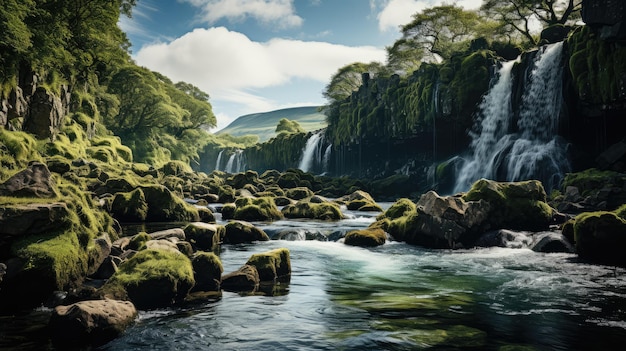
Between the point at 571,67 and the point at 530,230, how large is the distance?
64.7ft

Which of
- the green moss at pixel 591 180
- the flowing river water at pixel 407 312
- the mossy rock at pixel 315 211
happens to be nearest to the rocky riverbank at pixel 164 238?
the green moss at pixel 591 180

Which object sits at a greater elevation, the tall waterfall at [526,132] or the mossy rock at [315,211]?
the tall waterfall at [526,132]

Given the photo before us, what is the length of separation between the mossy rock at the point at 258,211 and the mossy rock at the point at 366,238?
7.80m

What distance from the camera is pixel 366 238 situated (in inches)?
640

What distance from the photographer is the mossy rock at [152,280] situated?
7.73 m

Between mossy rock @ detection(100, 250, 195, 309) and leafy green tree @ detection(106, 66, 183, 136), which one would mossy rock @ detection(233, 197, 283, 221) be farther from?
leafy green tree @ detection(106, 66, 183, 136)

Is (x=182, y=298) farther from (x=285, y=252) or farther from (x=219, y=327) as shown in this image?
(x=285, y=252)

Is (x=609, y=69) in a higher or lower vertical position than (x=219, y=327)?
higher

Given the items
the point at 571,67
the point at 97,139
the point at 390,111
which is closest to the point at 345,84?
the point at 390,111

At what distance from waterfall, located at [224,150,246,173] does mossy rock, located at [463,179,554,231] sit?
86.9 m

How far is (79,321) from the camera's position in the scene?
6.09 metres

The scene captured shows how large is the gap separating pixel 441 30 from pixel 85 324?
191 feet

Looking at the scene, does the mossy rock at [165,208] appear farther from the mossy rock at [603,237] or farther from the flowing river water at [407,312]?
the mossy rock at [603,237]

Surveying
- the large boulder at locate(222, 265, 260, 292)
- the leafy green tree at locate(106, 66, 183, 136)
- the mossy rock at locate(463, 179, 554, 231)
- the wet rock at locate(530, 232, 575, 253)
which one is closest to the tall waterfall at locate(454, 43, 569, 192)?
the mossy rock at locate(463, 179, 554, 231)
